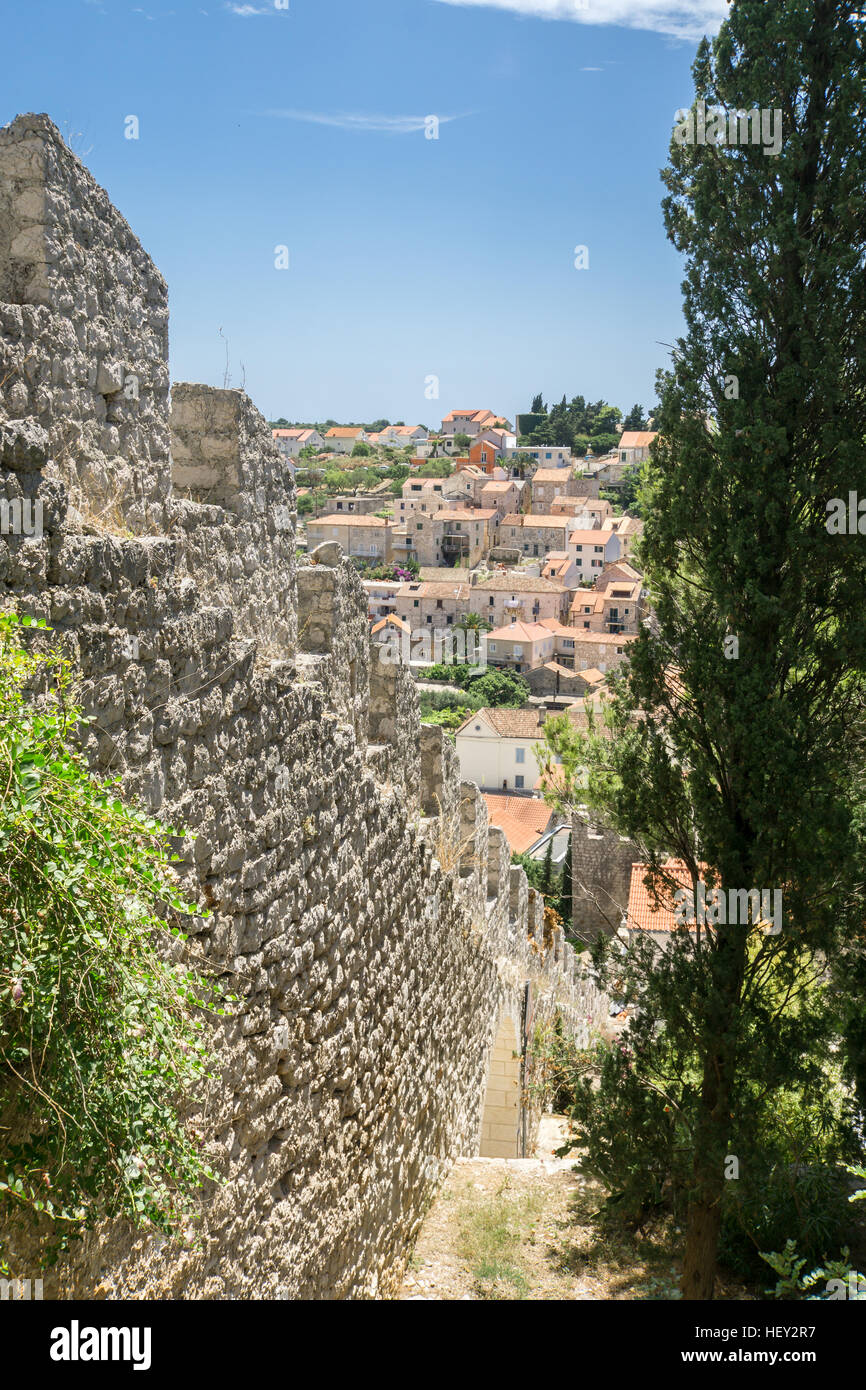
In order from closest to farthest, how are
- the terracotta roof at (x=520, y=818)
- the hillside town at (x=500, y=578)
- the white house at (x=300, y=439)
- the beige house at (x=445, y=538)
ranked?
the terracotta roof at (x=520, y=818) → the hillside town at (x=500, y=578) → the beige house at (x=445, y=538) → the white house at (x=300, y=439)

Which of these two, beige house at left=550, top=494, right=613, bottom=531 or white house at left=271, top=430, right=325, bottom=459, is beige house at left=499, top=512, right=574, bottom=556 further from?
A: white house at left=271, top=430, right=325, bottom=459

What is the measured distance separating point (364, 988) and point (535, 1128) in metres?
6.28

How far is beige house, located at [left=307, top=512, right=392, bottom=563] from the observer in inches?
2687

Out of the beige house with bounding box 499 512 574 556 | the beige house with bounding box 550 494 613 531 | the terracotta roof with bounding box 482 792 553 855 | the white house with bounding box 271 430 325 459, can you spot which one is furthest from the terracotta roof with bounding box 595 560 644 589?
the white house with bounding box 271 430 325 459

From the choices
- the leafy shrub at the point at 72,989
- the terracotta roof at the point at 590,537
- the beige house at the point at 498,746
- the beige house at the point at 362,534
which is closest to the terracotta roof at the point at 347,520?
the beige house at the point at 362,534

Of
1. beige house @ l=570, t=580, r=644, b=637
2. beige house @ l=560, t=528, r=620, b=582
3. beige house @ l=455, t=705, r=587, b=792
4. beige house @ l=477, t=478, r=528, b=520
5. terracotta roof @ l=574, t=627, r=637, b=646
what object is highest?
beige house @ l=477, t=478, r=528, b=520

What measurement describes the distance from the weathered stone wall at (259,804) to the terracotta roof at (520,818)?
1112 inches

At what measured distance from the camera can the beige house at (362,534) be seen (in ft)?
224

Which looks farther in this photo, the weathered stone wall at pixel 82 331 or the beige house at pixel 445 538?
the beige house at pixel 445 538

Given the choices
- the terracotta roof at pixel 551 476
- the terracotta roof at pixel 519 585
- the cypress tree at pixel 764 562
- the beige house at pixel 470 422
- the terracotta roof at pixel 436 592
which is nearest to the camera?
the cypress tree at pixel 764 562

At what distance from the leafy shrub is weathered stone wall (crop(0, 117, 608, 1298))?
355 mm

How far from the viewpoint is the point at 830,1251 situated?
622 cm

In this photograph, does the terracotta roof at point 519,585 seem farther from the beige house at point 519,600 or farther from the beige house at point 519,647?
the beige house at point 519,647
